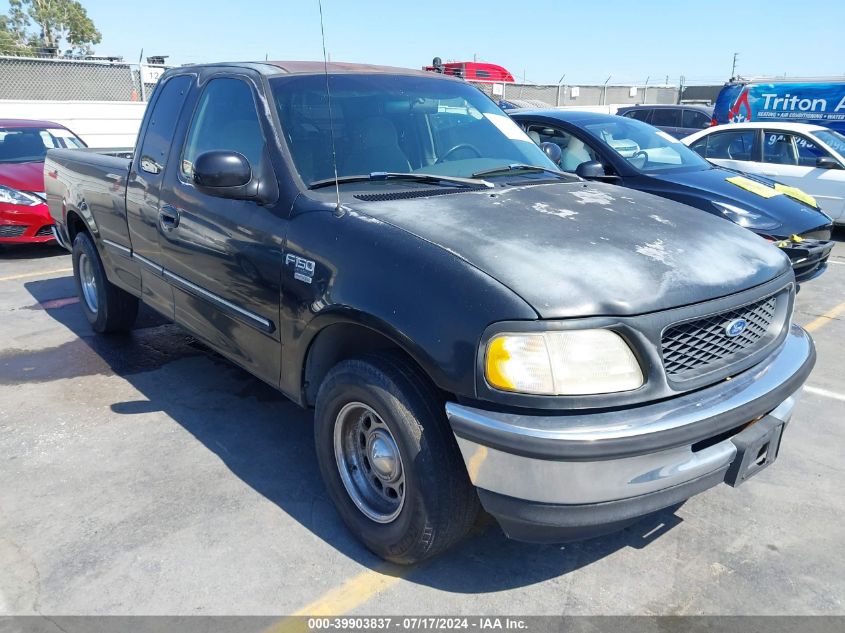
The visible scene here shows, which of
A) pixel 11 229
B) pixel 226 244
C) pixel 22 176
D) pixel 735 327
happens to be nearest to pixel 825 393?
pixel 735 327

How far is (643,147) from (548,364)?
5455mm

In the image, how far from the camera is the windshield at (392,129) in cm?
330

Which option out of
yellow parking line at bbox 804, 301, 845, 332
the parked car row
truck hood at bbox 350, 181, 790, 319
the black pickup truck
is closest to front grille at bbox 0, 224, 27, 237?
the black pickup truck

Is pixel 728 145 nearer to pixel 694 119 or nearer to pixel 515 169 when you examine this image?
pixel 694 119

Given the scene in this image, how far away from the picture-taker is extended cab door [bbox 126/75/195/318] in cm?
409

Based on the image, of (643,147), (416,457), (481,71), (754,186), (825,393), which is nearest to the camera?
(416,457)

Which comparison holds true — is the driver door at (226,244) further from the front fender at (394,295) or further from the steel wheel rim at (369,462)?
the steel wheel rim at (369,462)

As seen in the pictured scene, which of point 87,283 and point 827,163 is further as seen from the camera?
point 827,163

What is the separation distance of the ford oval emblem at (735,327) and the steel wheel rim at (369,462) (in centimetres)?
131

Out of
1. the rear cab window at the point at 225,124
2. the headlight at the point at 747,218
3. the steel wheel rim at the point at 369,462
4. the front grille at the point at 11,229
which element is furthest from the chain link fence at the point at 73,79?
the steel wheel rim at the point at 369,462

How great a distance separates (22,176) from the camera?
27.6 ft

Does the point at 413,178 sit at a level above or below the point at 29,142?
above

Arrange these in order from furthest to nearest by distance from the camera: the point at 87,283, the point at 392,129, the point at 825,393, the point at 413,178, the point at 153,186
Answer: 1. the point at 87,283
2. the point at 825,393
3. the point at 153,186
4. the point at 392,129
5. the point at 413,178

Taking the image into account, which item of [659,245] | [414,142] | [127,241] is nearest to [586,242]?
[659,245]
